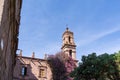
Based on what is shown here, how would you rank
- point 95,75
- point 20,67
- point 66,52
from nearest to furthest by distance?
1. point 95,75
2. point 20,67
3. point 66,52

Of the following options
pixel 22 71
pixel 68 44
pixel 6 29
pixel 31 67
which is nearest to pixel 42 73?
pixel 31 67

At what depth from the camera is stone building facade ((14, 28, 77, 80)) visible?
38.7 metres

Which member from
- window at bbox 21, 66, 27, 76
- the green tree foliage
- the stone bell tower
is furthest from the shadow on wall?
the green tree foliage

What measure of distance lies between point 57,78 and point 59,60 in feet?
10.0

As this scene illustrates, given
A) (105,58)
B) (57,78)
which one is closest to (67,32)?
(57,78)

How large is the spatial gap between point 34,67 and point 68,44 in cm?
762

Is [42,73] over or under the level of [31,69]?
under

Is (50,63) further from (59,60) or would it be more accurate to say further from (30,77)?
(30,77)

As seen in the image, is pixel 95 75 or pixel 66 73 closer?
pixel 95 75

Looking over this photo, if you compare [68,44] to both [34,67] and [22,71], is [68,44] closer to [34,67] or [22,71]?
[34,67]

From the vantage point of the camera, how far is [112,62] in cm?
2203

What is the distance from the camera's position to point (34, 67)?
4028cm

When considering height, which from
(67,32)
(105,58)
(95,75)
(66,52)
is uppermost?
(67,32)

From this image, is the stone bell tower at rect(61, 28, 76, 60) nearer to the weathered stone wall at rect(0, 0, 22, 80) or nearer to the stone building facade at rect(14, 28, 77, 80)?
the stone building facade at rect(14, 28, 77, 80)
